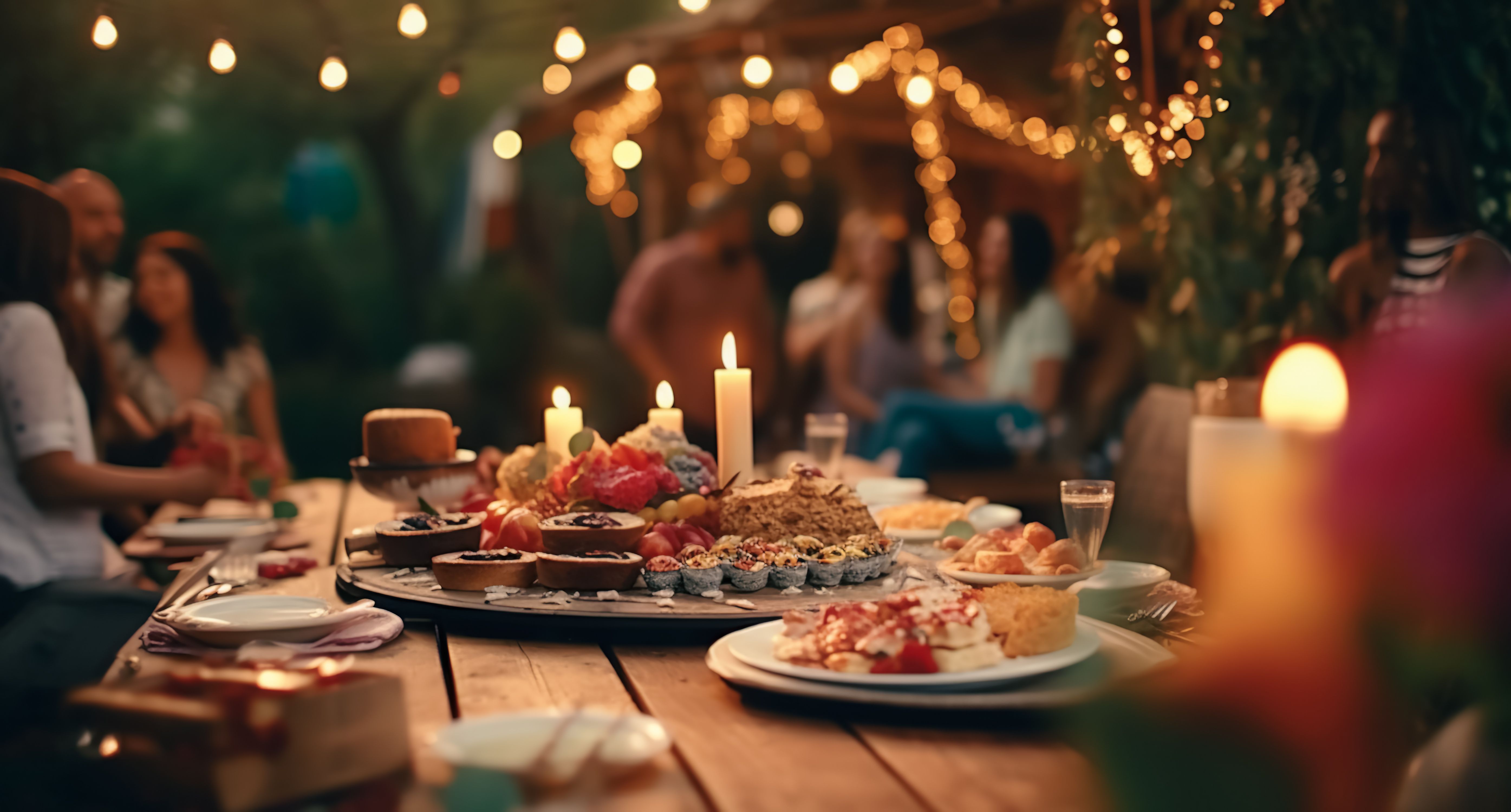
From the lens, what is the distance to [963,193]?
26.0 ft

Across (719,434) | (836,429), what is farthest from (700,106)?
(719,434)

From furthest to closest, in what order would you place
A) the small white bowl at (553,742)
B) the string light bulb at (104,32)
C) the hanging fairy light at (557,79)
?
the hanging fairy light at (557,79)
the string light bulb at (104,32)
the small white bowl at (553,742)

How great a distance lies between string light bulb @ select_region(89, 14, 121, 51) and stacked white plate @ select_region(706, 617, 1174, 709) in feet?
12.3

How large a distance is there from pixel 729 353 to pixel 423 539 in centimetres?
59

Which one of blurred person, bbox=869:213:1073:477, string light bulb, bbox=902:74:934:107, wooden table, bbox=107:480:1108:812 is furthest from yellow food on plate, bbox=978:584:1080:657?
string light bulb, bbox=902:74:934:107

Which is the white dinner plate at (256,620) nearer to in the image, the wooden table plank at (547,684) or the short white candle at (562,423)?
the wooden table plank at (547,684)

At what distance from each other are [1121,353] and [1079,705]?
4425 millimetres

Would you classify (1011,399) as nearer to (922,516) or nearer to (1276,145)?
(1276,145)

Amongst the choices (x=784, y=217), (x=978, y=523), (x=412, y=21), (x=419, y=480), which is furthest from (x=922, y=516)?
(x=784, y=217)

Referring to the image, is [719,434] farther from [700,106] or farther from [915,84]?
[700,106]

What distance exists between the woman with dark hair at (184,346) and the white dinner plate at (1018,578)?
317cm

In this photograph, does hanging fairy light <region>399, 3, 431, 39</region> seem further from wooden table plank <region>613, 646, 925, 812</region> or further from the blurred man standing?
wooden table plank <region>613, 646, 925, 812</region>

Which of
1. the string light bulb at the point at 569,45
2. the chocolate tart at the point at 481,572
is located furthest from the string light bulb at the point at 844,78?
the chocolate tart at the point at 481,572

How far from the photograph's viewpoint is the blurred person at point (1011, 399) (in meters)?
4.34
